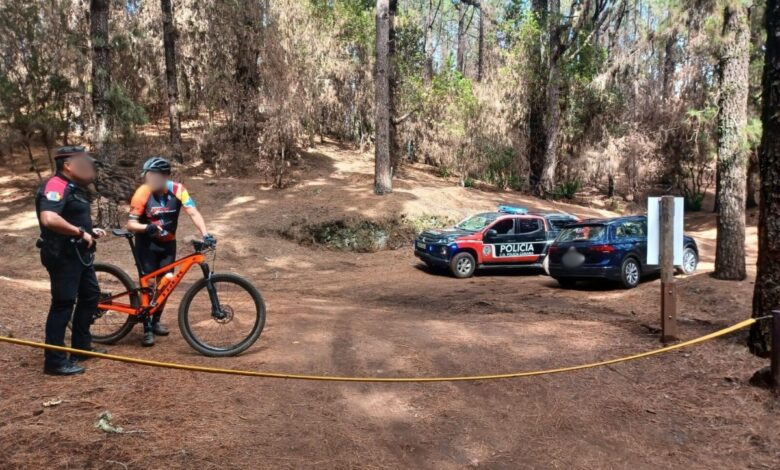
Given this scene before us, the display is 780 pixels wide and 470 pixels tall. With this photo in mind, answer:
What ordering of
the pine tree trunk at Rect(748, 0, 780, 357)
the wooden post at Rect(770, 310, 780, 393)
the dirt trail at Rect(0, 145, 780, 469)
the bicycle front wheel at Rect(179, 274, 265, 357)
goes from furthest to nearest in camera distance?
the pine tree trunk at Rect(748, 0, 780, 357) < the bicycle front wheel at Rect(179, 274, 265, 357) < the wooden post at Rect(770, 310, 780, 393) < the dirt trail at Rect(0, 145, 780, 469)

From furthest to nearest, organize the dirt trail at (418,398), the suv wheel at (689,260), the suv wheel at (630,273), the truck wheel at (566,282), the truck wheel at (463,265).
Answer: the truck wheel at (463,265) → the suv wheel at (689,260) → the truck wheel at (566,282) → the suv wheel at (630,273) → the dirt trail at (418,398)

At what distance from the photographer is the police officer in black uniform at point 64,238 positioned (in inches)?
165

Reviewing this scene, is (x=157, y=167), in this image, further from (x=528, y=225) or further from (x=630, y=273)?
(x=528, y=225)

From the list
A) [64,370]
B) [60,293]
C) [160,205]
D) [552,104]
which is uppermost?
[552,104]

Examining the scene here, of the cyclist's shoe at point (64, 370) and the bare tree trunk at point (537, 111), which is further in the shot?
the bare tree trunk at point (537, 111)

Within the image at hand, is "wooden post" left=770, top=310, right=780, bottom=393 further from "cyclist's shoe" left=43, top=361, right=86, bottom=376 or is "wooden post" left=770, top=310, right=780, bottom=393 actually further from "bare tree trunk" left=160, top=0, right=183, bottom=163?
"bare tree trunk" left=160, top=0, right=183, bottom=163

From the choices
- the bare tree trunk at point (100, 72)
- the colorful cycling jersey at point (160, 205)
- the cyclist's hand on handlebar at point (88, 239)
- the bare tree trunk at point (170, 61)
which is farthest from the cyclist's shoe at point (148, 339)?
the bare tree trunk at point (170, 61)

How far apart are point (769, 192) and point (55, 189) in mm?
6728

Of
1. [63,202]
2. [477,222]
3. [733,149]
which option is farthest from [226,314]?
[477,222]

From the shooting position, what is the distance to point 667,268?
21.2 feet

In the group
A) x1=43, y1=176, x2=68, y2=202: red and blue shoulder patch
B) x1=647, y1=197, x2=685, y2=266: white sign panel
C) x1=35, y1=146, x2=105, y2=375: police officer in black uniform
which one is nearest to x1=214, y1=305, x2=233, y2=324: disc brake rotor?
x1=35, y1=146, x2=105, y2=375: police officer in black uniform

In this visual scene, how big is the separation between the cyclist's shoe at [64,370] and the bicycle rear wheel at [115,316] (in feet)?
3.27

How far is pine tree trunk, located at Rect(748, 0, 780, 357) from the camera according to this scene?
538cm

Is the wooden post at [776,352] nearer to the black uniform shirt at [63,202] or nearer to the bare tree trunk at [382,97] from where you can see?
the black uniform shirt at [63,202]
